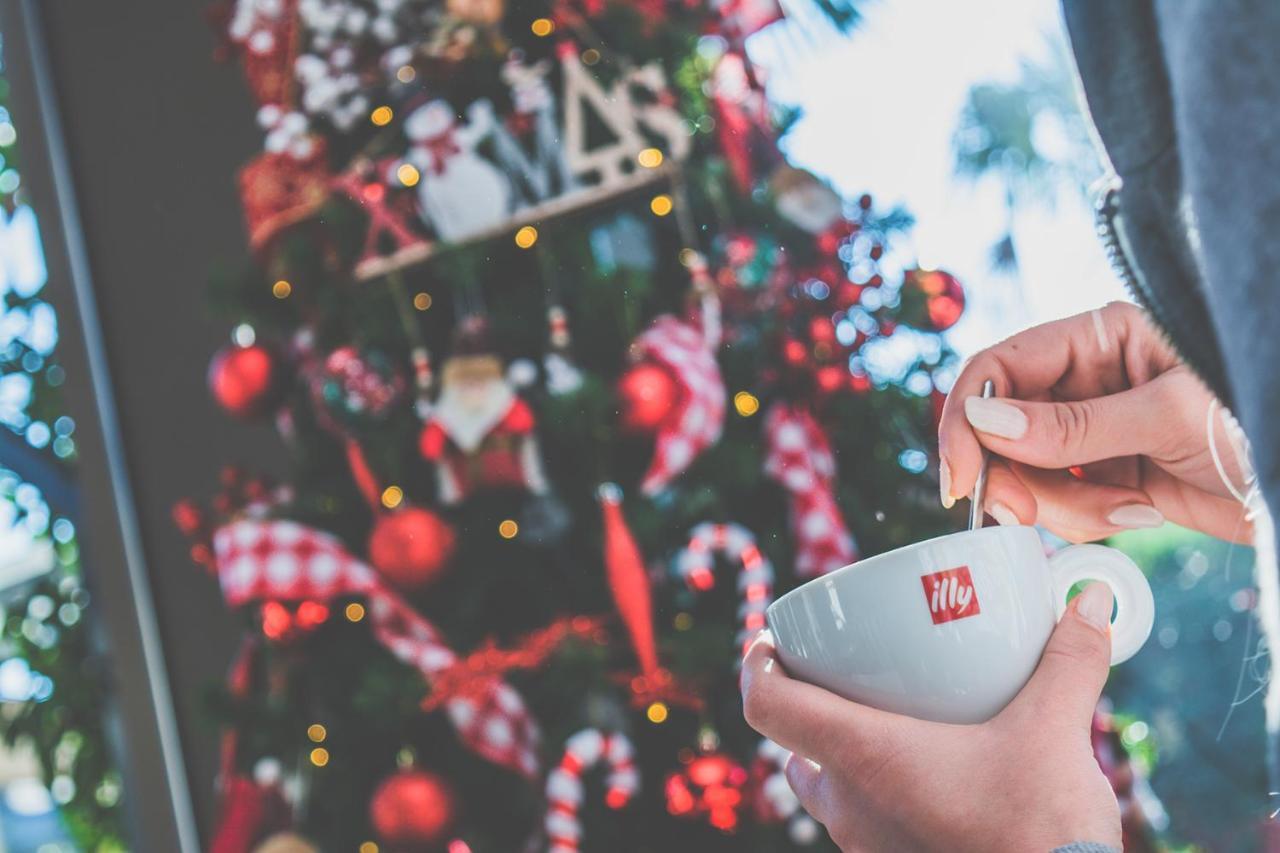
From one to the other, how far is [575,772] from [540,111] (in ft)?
3.12

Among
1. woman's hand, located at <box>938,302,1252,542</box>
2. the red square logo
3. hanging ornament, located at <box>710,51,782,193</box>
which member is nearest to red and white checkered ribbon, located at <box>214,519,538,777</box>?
hanging ornament, located at <box>710,51,782,193</box>

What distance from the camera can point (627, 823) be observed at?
1.46 metres

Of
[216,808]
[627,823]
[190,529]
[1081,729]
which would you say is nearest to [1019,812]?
[1081,729]

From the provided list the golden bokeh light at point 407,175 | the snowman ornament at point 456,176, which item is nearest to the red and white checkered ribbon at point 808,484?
the snowman ornament at point 456,176

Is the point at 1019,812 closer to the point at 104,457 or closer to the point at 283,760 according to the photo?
the point at 283,760

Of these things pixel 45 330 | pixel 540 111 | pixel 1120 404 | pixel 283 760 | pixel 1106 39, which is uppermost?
pixel 540 111

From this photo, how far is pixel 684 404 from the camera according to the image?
4.63 feet

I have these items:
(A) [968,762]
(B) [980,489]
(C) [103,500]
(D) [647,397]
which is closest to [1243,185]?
(A) [968,762]

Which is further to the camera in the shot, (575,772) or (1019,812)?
(575,772)

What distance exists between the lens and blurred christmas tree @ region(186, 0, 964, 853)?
4.66 ft

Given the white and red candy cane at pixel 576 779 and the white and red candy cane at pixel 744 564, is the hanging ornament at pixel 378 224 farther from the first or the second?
the white and red candy cane at pixel 576 779

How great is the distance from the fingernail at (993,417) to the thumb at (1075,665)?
0.10 meters

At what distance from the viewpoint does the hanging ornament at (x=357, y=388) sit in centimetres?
153

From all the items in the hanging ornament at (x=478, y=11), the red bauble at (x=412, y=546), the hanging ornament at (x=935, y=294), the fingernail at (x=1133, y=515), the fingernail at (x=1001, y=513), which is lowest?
the red bauble at (x=412, y=546)
